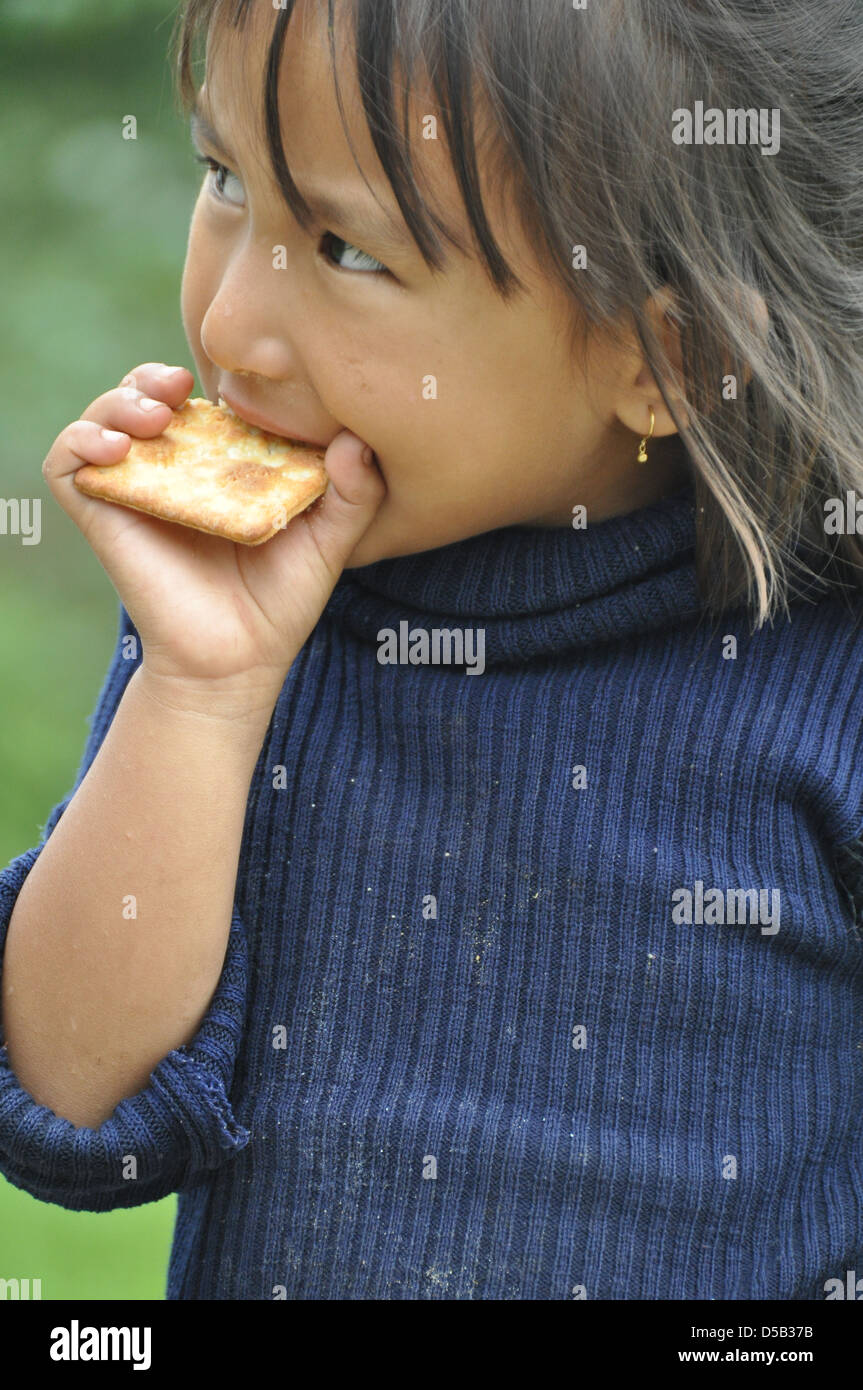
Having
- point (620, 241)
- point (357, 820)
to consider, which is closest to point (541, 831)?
point (357, 820)

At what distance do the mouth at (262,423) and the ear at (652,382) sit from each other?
296mm

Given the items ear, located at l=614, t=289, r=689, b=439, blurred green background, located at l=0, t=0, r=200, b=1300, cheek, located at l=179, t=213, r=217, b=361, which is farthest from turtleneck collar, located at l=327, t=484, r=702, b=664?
blurred green background, located at l=0, t=0, r=200, b=1300

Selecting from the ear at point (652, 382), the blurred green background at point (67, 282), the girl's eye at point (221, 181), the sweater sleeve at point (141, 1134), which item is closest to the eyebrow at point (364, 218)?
the girl's eye at point (221, 181)

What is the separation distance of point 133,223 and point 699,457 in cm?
294

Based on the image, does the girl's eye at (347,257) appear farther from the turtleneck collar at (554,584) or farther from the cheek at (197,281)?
the turtleneck collar at (554,584)

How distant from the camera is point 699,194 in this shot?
4.74 feet

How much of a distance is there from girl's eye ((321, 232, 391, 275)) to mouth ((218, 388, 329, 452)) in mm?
175

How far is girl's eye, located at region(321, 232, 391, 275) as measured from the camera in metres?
1.37

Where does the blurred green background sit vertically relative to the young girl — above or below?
above

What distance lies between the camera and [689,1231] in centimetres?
148

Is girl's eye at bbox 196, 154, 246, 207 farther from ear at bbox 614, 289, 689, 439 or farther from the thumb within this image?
ear at bbox 614, 289, 689, 439

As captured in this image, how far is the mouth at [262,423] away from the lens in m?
1.48

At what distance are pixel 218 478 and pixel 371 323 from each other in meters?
0.22

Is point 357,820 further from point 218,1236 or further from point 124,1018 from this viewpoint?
point 218,1236
